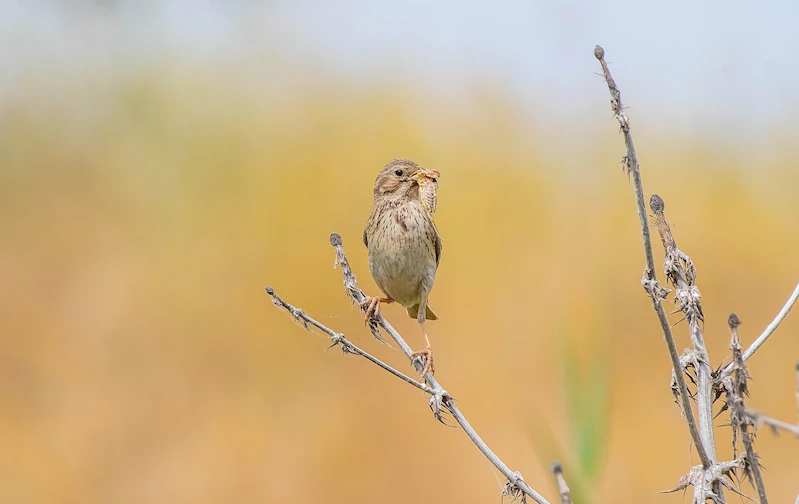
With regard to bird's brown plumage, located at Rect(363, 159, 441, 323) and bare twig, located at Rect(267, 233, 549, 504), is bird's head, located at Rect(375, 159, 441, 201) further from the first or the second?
bare twig, located at Rect(267, 233, 549, 504)

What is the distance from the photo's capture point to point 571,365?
4.02 ft

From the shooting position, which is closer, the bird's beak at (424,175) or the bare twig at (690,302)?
the bare twig at (690,302)

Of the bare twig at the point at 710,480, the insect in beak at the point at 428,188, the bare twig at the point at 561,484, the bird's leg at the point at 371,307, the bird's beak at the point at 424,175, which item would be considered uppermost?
the bird's beak at the point at 424,175

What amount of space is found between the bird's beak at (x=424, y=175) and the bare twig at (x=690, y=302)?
5.48 ft

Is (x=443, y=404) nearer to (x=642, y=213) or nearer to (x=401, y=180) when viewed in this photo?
(x=642, y=213)

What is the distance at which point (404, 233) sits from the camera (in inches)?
138

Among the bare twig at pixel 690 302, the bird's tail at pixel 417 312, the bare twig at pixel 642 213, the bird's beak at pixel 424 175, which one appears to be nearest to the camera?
the bare twig at pixel 642 213

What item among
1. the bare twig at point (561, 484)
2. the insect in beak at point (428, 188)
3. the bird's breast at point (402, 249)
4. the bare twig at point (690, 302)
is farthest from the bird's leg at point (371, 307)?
the bare twig at point (561, 484)

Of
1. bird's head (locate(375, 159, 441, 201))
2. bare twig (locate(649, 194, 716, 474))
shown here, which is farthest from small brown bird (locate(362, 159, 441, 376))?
bare twig (locate(649, 194, 716, 474))

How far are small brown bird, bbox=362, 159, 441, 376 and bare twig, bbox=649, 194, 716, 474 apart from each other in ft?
5.54

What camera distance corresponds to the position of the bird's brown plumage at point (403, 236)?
3496 millimetres

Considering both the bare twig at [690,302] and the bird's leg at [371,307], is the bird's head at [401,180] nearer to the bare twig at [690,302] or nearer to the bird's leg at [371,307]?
the bird's leg at [371,307]

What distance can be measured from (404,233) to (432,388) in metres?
1.36

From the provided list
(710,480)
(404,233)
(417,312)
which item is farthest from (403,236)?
(710,480)
